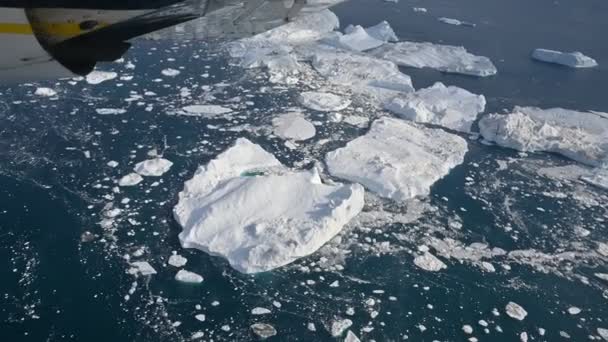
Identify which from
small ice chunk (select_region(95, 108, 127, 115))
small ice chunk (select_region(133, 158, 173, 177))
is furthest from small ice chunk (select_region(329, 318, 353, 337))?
small ice chunk (select_region(95, 108, 127, 115))

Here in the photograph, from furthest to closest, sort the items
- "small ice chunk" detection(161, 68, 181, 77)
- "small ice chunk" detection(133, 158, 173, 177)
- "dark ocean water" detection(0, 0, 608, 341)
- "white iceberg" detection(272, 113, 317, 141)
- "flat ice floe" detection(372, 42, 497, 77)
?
"flat ice floe" detection(372, 42, 497, 77)
"small ice chunk" detection(161, 68, 181, 77)
"white iceberg" detection(272, 113, 317, 141)
"small ice chunk" detection(133, 158, 173, 177)
"dark ocean water" detection(0, 0, 608, 341)

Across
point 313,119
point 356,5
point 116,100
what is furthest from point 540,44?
point 116,100

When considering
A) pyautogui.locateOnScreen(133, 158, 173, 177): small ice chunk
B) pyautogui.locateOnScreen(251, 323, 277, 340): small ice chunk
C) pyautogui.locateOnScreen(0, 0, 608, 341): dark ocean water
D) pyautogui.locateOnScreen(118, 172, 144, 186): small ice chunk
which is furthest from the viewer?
pyautogui.locateOnScreen(133, 158, 173, 177): small ice chunk

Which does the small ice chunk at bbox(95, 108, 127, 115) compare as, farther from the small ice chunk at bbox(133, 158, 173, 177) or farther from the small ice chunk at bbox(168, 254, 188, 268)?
the small ice chunk at bbox(168, 254, 188, 268)

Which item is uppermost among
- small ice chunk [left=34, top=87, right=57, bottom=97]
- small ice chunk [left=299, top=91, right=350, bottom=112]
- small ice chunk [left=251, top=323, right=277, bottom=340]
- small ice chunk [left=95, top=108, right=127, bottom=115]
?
small ice chunk [left=34, top=87, right=57, bottom=97]

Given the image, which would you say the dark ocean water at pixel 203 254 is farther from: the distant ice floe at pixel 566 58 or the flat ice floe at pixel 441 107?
the distant ice floe at pixel 566 58

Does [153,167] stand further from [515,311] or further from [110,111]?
[515,311]

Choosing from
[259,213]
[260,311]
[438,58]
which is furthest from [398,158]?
[438,58]
